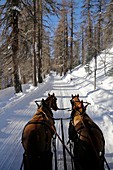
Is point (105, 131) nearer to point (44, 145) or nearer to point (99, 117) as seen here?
point (99, 117)

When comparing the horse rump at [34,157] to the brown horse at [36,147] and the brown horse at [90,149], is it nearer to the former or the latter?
the brown horse at [36,147]

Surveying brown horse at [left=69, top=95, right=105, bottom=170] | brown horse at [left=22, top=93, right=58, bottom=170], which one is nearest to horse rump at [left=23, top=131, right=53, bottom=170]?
brown horse at [left=22, top=93, right=58, bottom=170]

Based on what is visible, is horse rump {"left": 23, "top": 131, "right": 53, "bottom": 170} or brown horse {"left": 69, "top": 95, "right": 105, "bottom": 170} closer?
brown horse {"left": 69, "top": 95, "right": 105, "bottom": 170}

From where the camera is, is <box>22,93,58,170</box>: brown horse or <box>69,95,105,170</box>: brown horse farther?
<box>22,93,58,170</box>: brown horse

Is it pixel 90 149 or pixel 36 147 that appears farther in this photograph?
pixel 36 147

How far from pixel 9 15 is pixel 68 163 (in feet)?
38.2

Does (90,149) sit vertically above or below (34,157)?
above

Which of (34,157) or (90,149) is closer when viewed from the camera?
(90,149)

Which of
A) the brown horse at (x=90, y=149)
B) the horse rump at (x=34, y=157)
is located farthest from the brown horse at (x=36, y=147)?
the brown horse at (x=90, y=149)

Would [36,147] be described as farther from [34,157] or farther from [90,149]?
[90,149]

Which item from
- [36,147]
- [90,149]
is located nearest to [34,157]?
[36,147]

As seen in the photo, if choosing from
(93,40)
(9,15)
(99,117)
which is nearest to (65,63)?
(93,40)

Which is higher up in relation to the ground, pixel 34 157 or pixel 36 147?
pixel 36 147

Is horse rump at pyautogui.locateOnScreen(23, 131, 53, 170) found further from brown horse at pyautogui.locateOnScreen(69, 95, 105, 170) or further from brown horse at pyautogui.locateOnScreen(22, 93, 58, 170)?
brown horse at pyautogui.locateOnScreen(69, 95, 105, 170)
